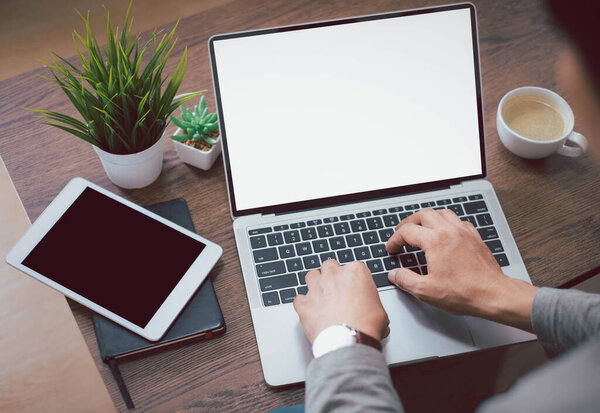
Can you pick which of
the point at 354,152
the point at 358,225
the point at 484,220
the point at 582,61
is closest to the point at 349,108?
the point at 354,152

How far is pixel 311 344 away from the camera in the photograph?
0.74 meters

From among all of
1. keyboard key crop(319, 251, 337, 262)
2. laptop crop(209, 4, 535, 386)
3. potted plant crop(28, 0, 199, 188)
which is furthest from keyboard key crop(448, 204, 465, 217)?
potted plant crop(28, 0, 199, 188)

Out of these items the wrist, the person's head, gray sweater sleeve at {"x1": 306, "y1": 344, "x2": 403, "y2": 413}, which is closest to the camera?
gray sweater sleeve at {"x1": 306, "y1": 344, "x2": 403, "y2": 413}

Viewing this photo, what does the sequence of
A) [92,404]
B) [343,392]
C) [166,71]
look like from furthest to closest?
[92,404] → [166,71] → [343,392]

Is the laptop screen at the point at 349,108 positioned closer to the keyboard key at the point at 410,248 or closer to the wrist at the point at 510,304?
the keyboard key at the point at 410,248

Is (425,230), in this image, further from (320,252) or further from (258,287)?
(258,287)

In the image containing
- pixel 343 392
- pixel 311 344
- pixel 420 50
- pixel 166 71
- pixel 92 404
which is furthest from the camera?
pixel 92 404

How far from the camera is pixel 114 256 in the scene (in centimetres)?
76

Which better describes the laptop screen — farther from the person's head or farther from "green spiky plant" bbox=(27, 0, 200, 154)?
the person's head

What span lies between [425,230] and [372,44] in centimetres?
30

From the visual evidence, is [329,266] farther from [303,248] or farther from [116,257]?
[116,257]

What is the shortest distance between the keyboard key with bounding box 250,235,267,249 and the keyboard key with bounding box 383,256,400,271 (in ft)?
0.62

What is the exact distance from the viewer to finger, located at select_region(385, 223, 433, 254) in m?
0.79

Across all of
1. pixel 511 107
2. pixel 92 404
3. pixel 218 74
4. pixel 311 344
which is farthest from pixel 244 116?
pixel 92 404
